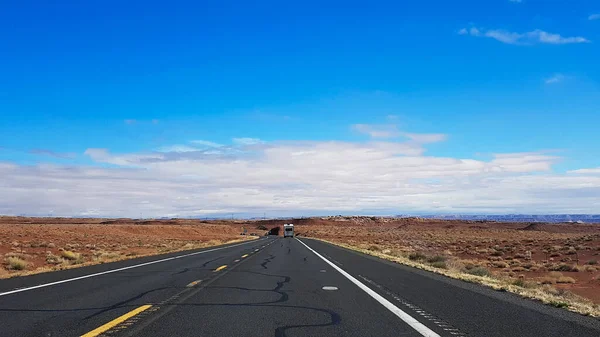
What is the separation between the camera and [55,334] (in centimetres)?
676

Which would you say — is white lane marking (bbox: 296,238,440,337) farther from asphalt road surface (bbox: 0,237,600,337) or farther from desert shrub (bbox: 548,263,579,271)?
desert shrub (bbox: 548,263,579,271)

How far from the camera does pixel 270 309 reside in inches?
357

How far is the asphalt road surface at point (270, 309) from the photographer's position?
7.18 metres

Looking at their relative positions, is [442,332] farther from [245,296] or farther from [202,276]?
[202,276]

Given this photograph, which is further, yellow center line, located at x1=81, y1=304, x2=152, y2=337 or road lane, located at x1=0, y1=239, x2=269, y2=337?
road lane, located at x1=0, y1=239, x2=269, y2=337

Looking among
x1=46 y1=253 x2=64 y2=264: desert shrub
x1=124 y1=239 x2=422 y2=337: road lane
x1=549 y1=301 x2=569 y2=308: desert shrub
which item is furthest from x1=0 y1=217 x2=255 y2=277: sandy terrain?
x1=549 y1=301 x2=569 y2=308: desert shrub

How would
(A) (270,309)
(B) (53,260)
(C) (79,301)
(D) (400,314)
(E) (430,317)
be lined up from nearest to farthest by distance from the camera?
1. (E) (430,317)
2. (D) (400,314)
3. (A) (270,309)
4. (C) (79,301)
5. (B) (53,260)

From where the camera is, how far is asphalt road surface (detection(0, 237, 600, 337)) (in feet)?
23.6

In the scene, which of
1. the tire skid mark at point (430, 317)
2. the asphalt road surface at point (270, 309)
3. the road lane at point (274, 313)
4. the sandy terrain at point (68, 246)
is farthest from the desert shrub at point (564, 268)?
the sandy terrain at point (68, 246)

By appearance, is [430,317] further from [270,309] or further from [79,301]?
[79,301]

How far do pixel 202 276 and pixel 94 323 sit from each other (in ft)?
25.0

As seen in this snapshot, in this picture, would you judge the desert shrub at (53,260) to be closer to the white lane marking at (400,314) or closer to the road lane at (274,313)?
the road lane at (274,313)

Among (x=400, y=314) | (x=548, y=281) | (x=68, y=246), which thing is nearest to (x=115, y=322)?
(x=400, y=314)

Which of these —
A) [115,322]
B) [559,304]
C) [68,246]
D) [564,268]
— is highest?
[68,246]
